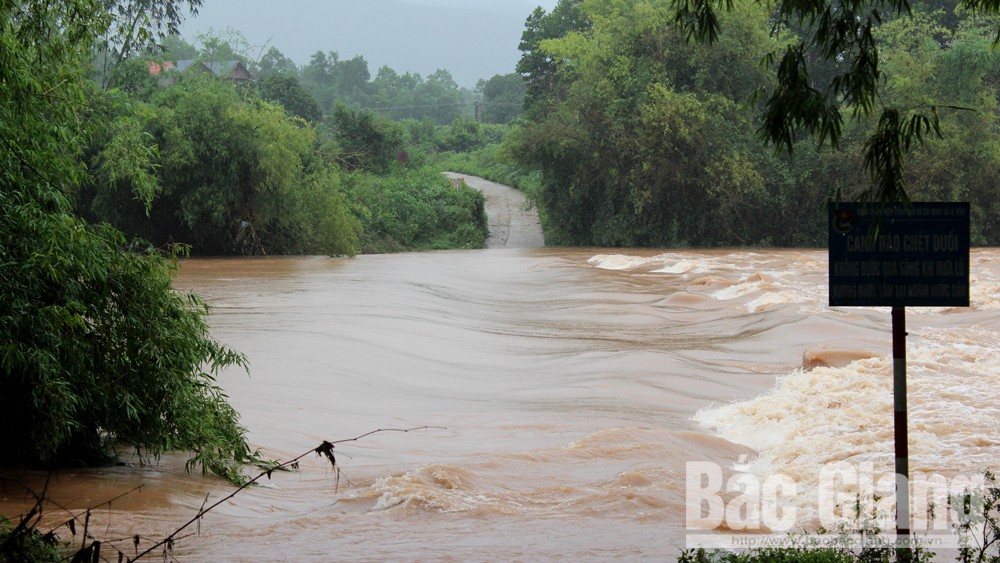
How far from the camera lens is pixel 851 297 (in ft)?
14.7

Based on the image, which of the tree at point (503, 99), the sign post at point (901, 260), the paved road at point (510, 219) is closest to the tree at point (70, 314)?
the sign post at point (901, 260)

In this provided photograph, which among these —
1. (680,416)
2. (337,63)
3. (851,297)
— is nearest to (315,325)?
(680,416)

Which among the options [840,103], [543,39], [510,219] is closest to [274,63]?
[543,39]

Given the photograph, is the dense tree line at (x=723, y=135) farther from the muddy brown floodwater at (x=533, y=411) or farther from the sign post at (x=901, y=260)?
the sign post at (x=901, y=260)

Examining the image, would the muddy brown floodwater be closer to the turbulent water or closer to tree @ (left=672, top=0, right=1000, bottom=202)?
the turbulent water

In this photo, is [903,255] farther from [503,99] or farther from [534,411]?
[503,99]

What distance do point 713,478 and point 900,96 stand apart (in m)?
26.7

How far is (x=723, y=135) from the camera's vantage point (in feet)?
104

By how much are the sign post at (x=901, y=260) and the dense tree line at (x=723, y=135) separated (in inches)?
1041

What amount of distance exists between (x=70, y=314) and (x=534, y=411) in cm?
492

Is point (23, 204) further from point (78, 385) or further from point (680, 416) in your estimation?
point (680, 416)

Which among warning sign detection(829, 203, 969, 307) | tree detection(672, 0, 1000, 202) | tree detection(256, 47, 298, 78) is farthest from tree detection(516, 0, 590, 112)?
tree detection(256, 47, 298, 78)

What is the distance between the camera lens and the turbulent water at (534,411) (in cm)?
604

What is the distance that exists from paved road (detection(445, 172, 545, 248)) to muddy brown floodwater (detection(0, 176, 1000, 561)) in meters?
19.4
